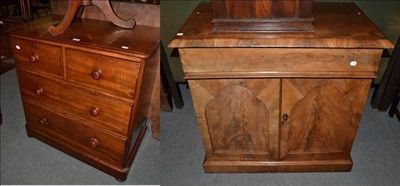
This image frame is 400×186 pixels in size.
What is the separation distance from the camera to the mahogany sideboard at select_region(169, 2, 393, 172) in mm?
1442

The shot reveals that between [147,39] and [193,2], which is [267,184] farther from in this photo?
[193,2]

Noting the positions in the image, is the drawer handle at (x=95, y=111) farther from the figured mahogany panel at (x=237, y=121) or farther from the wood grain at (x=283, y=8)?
the wood grain at (x=283, y=8)

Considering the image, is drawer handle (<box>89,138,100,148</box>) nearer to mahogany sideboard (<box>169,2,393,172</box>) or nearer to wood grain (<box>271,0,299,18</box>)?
mahogany sideboard (<box>169,2,393,172</box>)

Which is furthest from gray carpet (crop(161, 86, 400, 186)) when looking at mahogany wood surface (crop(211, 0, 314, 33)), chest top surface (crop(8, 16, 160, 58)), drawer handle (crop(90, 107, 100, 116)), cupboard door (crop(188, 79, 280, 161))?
mahogany wood surface (crop(211, 0, 314, 33))

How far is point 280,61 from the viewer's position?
1483mm

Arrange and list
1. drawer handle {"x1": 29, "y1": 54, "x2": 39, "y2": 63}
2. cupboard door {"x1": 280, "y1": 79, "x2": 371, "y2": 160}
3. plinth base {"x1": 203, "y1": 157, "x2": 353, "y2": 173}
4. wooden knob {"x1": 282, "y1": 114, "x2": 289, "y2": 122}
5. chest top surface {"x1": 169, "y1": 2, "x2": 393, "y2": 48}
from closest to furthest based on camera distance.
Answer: chest top surface {"x1": 169, "y1": 2, "x2": 393, "y2": 48}
cupboard door {"x1": 280, "y1": 79, "x2": 371, "y2": 160}
wooden knob {"x1": 282, "y1": 114, "x2": 289, "y2": 122}
drawer handle {"x1": 29, "y1": 54, "x2": 39, "y2": 63}
plinth base {"x1": 203, "y1": 157, "x2": 353, "y2": 173}

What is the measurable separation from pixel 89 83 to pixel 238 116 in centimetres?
83

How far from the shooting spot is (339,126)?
1769mm

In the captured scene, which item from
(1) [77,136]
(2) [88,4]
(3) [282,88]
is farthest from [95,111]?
(3) [282,88]

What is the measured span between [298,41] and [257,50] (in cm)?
18

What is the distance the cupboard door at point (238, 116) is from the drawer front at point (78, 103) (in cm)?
43

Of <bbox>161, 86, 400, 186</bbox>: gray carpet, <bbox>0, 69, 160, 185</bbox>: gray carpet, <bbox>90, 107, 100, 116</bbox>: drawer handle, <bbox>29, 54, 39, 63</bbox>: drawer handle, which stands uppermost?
<bbox>29, 54, 39, 63</bbox>: drawer handle

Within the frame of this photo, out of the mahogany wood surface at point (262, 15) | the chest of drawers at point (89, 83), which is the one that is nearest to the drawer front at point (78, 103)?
the chest of drawers at point (89, 83)

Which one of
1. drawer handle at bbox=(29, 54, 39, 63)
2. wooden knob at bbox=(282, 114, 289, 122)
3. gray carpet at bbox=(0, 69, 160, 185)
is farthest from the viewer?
gray carpet at bbox=(0, 69, 160, 185)
